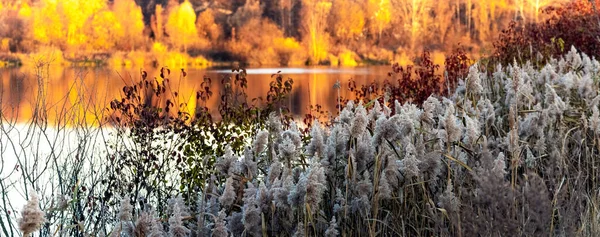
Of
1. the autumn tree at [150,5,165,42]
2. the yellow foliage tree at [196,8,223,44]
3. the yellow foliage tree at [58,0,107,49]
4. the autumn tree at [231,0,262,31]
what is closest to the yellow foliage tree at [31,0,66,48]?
the yellow foliage tree at [58,0,107,49]

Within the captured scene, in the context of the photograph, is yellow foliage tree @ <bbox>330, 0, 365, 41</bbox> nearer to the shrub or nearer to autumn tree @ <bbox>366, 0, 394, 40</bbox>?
autumn tree @ <bbox>366, 0, 394, 40</bbox>

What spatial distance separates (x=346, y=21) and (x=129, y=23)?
14.6 metres

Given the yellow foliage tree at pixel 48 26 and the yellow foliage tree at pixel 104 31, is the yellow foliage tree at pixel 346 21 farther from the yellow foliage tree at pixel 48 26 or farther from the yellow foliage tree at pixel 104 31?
the yellow foliage tree at pixel 48 26

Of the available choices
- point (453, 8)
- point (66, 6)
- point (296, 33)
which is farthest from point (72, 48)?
point (453, 8)

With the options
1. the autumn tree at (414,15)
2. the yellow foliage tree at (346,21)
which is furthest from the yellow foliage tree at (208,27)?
the autumn tree at (414,15)

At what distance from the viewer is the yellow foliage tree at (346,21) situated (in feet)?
155

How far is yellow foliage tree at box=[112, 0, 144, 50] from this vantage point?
41688 mm

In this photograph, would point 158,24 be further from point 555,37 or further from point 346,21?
point 555,37

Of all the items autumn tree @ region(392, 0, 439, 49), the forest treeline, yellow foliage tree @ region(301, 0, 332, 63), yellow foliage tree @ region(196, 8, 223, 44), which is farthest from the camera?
autumn tree @ region(392, 0, 439, 49)

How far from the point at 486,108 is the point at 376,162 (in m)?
1.57

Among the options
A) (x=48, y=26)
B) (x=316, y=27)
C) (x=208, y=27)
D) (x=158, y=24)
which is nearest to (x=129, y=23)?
(x=158, y=24)

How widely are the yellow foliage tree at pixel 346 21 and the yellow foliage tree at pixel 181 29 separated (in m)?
9.43

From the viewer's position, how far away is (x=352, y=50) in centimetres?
4519

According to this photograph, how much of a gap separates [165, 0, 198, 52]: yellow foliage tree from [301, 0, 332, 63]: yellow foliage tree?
283 inches
